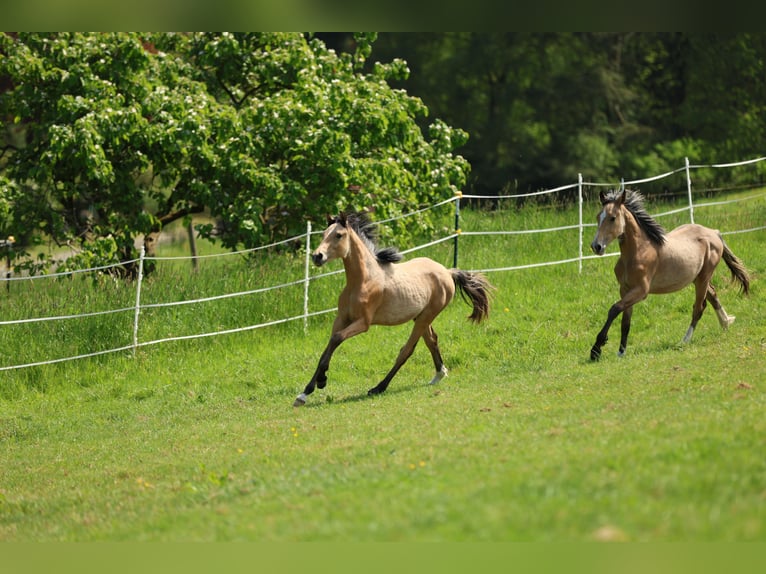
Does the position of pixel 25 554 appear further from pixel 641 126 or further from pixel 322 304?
pixel 641 126

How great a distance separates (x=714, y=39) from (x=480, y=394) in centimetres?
2964

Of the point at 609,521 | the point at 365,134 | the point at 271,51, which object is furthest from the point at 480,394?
the point at 271,51

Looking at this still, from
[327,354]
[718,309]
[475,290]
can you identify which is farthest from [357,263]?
[718,309]

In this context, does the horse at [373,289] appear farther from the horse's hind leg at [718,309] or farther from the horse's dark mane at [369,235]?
the horse's hind leg at [718,309]

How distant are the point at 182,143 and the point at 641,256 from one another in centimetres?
781

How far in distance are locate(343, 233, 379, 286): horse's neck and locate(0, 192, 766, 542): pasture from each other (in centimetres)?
134

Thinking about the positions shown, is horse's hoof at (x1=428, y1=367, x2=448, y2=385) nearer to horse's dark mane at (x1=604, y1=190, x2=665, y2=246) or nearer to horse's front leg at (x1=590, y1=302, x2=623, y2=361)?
horse's front leg at (x1=590, y1=302, x2=623, y2=361)

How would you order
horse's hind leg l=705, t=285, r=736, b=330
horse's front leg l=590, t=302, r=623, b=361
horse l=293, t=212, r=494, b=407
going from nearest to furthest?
horse l=293, t=212, r=494, b=407
horse's front leg l=590, t=302, r=623, b=361
horse's hind leg l=705, t=285, r=736, b=330

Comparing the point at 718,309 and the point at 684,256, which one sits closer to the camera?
the point at 684,256

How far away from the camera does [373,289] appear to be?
1112 cm

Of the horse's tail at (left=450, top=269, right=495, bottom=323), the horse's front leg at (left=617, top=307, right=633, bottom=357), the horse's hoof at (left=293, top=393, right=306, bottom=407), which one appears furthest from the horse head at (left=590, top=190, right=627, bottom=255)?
the horse's hoof at (left=293, top=393, right=306, bottom=407)

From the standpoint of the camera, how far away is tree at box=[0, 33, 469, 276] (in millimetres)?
16172

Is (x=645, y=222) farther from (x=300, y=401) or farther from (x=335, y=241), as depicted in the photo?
(x=300, y=401)

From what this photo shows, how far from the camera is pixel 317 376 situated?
1097 centimetres
